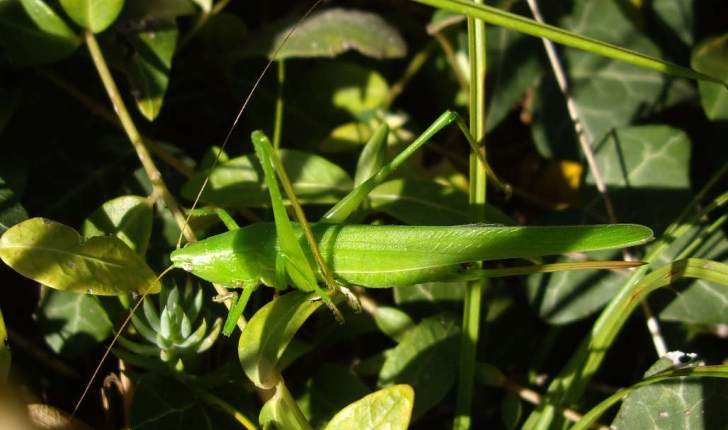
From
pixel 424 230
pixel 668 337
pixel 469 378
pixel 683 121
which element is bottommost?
pixel 469 378

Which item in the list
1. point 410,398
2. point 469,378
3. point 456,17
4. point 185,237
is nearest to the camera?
point 410,398

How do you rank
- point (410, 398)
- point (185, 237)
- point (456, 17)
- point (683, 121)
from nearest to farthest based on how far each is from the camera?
point (410, 398) < point (185, 237) < point (456, 17) < point (683, 121)

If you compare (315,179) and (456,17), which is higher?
(456,17)

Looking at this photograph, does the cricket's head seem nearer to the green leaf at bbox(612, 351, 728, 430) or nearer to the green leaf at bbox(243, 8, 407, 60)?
the green leaf at bbox(243, 8, 407, 60)

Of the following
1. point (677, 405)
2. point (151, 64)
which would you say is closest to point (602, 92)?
point (677, 405)

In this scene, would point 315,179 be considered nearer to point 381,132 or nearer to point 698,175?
point 381,132

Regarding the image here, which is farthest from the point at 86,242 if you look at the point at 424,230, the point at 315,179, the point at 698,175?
the point at 698,175
